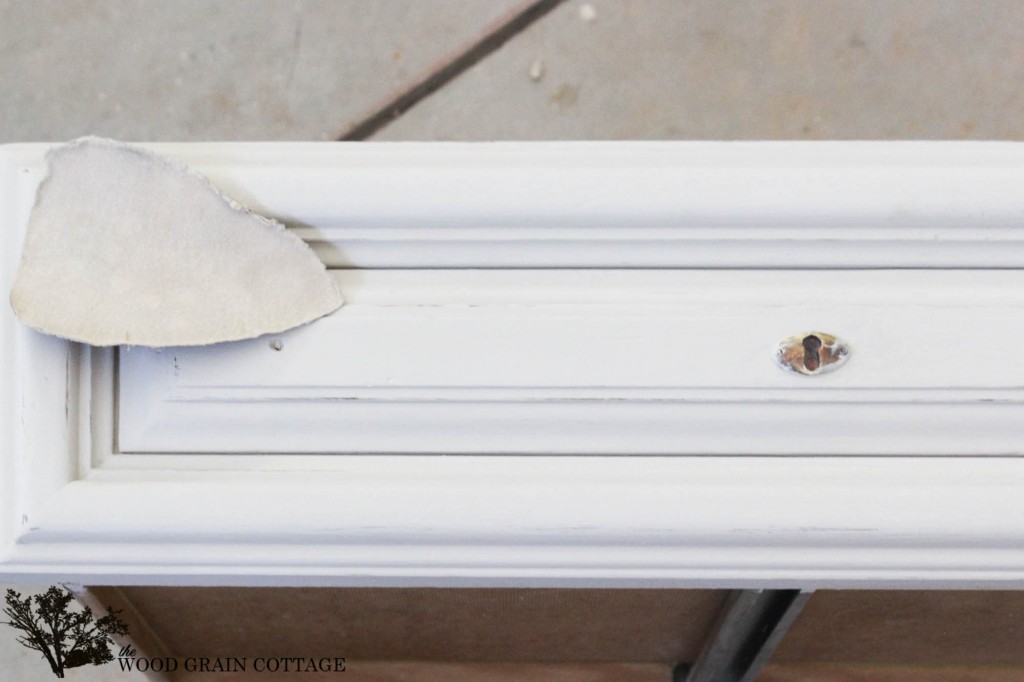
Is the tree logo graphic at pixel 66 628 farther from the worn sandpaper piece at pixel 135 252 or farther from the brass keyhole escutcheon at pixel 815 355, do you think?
the brass keyhole escutcheon at pixel 815 355

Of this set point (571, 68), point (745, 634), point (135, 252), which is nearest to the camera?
point (135, 252)

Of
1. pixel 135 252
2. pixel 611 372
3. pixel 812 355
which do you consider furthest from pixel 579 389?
pixel 135 252

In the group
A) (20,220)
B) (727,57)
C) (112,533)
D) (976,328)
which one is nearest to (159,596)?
(112,533)

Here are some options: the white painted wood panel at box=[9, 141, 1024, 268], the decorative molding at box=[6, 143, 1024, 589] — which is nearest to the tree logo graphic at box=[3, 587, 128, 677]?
the decorative molding at box=[6, 143, 1024, 589]

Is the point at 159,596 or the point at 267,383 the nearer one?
the point at 267,383

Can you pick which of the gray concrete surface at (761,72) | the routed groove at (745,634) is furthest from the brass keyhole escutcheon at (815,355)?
the gray concrete surface at (761,72)

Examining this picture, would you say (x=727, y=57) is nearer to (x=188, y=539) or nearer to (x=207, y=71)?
(x=207, y=71)

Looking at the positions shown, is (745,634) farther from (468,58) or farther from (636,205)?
(468,58)
